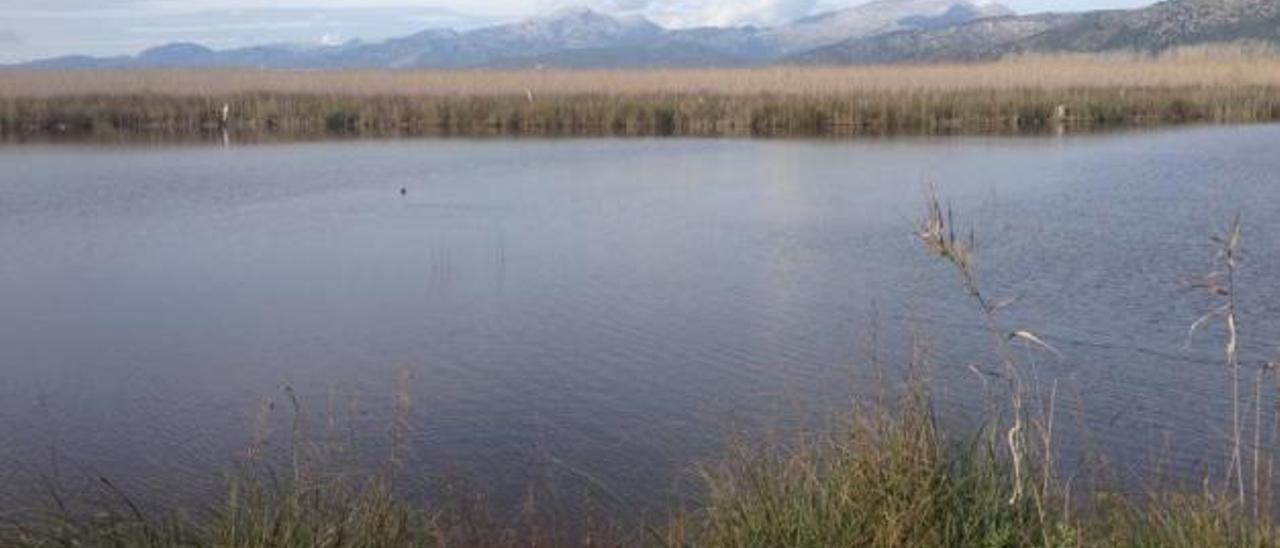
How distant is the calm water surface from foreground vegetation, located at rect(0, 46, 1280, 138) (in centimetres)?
858

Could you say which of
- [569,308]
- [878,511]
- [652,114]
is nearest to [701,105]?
[652,114]

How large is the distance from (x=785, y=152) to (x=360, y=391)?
14.5m

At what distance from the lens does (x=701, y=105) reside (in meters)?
27.6

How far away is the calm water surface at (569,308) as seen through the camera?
635 centimetres

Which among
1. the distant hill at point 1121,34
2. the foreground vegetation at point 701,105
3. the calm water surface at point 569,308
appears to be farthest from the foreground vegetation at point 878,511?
the distant hill at point 1121,34

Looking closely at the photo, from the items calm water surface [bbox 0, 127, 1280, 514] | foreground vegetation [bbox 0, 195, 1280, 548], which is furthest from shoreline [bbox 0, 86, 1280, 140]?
foreground vegetation [bbox 0, 195, 1280, 548]

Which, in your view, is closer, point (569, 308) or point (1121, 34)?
point (569, 308)

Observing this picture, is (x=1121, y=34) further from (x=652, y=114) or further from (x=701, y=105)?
(x=652, y=114)

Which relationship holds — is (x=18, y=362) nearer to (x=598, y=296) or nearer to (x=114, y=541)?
(x=598, y=296)

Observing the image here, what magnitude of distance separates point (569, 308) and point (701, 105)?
18713 mm

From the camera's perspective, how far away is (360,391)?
281 inches

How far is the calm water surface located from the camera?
6.35 meters

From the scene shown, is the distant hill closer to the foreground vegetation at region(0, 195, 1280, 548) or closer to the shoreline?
the shoreline

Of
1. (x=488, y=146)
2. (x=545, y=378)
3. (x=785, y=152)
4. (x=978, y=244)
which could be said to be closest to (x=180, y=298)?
(x=545, y=378)
